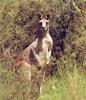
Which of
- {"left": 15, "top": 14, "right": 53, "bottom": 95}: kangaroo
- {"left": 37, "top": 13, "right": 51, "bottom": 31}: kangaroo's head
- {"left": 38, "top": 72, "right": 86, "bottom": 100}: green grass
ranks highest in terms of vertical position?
{"left": 37, "top": 13, "right": 51, "bottom": 31}: kangaroo's head

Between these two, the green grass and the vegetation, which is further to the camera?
the vegetation

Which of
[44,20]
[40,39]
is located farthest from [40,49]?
[44,20]

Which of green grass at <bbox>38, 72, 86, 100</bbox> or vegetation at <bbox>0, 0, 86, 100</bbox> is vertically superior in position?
vegetation at <bbox>0, 0, 86, 100</bbox>

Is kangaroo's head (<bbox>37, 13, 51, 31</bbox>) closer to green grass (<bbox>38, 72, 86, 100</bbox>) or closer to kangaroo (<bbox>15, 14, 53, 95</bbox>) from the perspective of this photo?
kangaroo (<bbox>15, 14, 53, 95</bbox>)

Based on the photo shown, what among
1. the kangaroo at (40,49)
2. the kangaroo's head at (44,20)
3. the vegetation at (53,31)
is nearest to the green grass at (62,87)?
the vegetation at (53,31)

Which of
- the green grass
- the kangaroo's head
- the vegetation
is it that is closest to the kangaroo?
the kangaroo's head

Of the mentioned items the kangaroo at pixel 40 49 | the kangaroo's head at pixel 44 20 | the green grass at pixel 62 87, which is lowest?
the green grass at pixel 62 87

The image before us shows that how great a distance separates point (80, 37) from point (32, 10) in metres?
1.25

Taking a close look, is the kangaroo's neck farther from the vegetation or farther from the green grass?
the green grass

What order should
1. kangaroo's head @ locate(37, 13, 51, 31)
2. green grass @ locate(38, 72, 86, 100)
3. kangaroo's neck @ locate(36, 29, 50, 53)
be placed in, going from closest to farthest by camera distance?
green grass @ locate(38, 72, 86, 100) < kangaroo's head @ locate(37, 13, 51, 31) < kangaroo's neck @ locate(36, 29, 50, 53)

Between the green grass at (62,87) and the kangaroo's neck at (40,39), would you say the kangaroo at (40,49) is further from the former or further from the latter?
the green grass at (62,87)

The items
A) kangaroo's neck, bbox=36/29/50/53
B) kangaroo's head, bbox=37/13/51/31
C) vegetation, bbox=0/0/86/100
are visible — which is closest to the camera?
vegetation, bbox=0/0/86/100

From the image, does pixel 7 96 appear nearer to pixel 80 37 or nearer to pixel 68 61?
pixel 68 61

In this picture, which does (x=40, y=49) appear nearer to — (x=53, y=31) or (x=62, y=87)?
(x=53, y=31)
